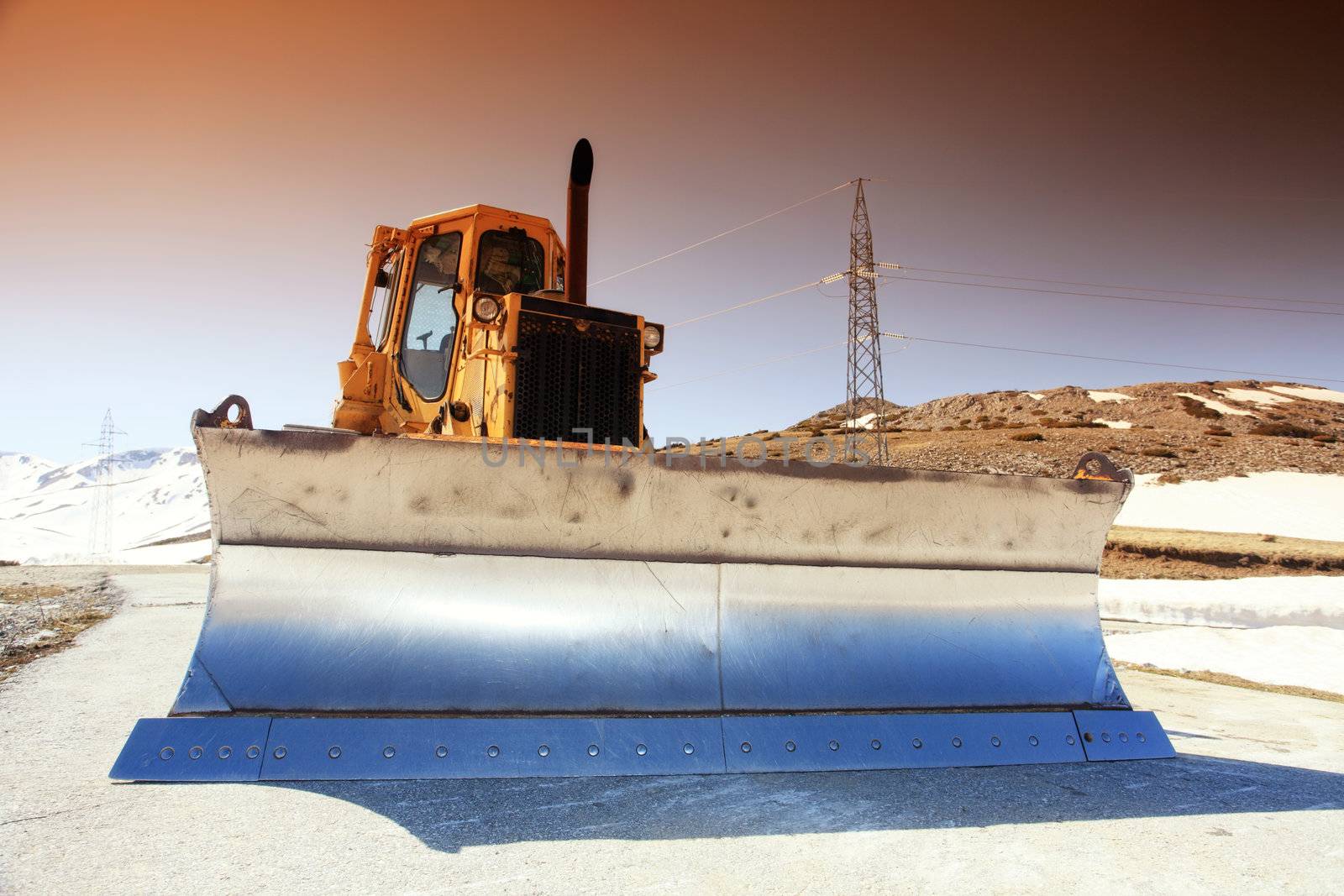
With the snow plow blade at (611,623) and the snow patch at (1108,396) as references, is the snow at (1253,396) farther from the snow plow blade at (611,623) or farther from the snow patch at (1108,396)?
the snow plow blade at (611,623)

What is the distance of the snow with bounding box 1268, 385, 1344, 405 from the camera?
222 ft

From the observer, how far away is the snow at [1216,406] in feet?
189

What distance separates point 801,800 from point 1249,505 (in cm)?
3698

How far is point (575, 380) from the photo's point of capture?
12.9 feet

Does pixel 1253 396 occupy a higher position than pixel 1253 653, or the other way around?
pixel 1253 396

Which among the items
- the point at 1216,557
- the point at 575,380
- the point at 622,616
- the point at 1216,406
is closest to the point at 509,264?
the point at 575,380

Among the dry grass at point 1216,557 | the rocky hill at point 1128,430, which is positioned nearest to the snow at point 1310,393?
the rocky hill at point 1128,430

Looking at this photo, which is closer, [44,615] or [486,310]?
[486,310]

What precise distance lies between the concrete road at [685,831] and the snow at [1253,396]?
250ft

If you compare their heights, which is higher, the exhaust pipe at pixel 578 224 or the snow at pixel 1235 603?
the exhaust pipe at pixel 578 224

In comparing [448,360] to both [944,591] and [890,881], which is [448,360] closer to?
[944,591]

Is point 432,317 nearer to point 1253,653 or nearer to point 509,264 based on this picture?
point 509,264

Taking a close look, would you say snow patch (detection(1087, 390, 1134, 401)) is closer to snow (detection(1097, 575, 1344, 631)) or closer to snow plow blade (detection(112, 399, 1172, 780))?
snow (detection(1097, 575, 1344, 631))

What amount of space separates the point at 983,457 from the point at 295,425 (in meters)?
35.3
